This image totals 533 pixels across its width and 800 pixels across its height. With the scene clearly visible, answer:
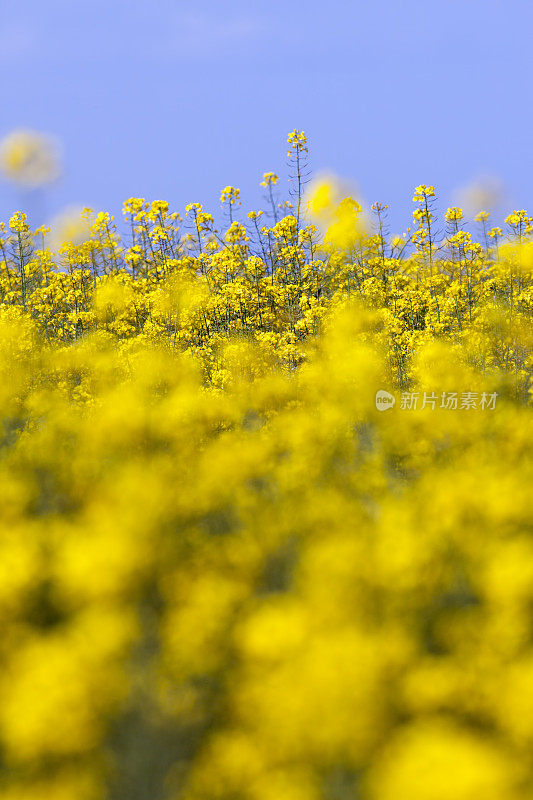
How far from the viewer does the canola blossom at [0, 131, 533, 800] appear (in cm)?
482

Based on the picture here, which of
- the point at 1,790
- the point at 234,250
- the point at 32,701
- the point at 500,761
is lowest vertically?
the point at 1,790

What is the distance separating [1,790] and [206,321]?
1536 centimetres

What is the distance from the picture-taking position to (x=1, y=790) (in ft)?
17.1

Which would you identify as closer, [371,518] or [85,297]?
[371,518]

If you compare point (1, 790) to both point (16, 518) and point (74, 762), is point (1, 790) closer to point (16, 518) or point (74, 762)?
point (74, 762)

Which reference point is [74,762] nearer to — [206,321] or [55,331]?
[206,321]

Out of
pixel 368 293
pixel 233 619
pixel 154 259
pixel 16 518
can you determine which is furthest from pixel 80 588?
pixel 154 259

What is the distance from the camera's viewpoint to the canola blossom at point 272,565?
482 centimetres

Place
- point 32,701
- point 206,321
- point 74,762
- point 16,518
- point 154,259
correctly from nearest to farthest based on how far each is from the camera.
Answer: point 32,701
point 74,762
point 16,518
point 206,321
point 154,259

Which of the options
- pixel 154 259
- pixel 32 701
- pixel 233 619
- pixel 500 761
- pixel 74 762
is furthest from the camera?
pixel 154 259

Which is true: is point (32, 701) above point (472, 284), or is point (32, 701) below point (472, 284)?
below

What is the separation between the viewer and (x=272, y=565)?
7254 millimetres

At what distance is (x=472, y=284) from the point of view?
21.0 meters

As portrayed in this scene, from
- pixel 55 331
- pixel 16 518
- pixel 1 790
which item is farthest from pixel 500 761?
pixel 55 331
